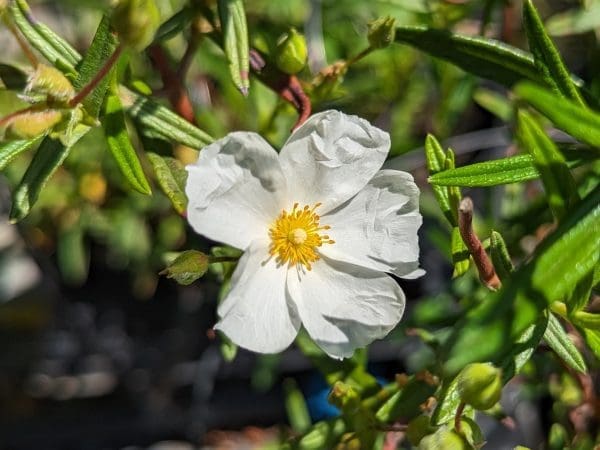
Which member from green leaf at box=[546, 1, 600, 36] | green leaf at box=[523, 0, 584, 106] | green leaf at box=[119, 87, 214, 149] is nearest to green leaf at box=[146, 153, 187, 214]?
green leaf at box=[119, 87, 214, 149]

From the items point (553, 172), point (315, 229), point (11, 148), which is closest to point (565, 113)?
point (553, 172)

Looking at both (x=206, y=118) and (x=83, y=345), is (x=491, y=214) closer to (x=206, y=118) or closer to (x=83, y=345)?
(x=206, y=118)

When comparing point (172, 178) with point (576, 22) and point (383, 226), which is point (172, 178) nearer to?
point (383, 226)

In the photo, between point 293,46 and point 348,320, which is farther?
point 293,46

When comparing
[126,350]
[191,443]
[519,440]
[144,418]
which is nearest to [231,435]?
[191,443]

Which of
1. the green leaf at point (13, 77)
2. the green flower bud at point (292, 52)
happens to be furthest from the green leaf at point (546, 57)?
the green leaf at point (13, 77)
